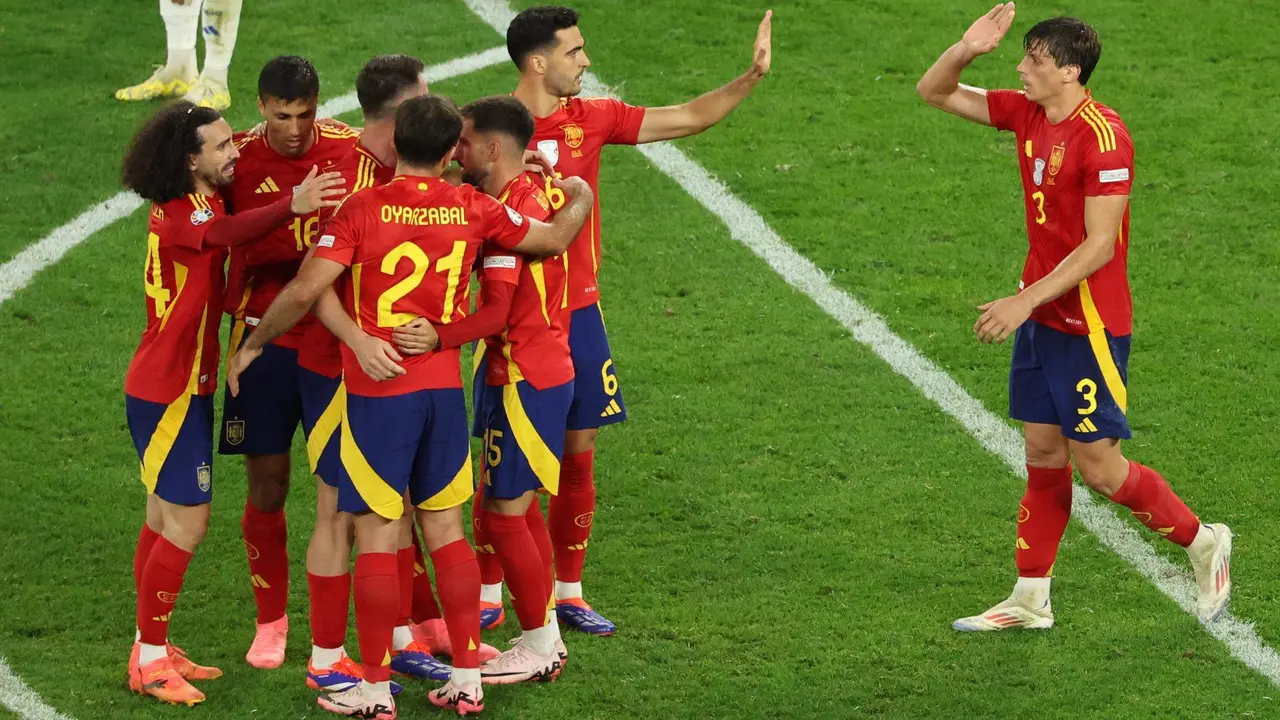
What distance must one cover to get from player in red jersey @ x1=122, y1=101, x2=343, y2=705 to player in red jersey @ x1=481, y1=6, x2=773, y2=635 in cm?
106

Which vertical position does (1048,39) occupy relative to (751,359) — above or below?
above

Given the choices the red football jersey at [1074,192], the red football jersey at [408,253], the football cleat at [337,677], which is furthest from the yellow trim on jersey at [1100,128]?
the football cleat at [337,677]

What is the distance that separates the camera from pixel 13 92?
10453mm

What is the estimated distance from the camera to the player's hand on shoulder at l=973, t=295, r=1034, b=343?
17.9 feet

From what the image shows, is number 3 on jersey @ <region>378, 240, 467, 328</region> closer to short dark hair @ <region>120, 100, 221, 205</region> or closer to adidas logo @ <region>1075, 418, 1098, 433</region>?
short dark hair @ <region>120, 100, 221, 205</region>

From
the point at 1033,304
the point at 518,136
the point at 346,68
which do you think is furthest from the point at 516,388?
the point at 346,68

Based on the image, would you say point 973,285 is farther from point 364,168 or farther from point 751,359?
point 364,168

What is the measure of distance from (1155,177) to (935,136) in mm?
1249

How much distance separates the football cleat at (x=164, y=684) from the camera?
553 centimetres

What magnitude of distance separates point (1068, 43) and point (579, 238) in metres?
1.73

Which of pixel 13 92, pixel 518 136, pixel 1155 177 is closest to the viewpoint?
pixel 518 136

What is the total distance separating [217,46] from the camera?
10.3 meters

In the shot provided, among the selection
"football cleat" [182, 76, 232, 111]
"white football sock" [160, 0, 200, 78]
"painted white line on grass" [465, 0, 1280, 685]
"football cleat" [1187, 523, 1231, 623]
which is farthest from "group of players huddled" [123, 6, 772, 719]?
"white football sock" [160, 0, 200, 78]

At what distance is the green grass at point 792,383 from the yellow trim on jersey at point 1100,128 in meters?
1.64
